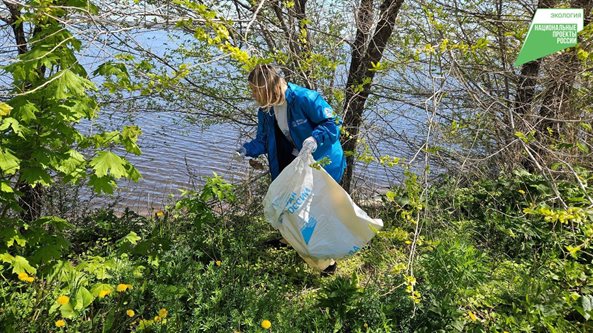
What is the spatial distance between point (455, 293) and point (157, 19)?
227cm

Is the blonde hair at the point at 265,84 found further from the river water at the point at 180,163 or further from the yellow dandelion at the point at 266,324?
the river water at the point at 180,163

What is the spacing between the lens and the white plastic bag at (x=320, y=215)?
2.87m

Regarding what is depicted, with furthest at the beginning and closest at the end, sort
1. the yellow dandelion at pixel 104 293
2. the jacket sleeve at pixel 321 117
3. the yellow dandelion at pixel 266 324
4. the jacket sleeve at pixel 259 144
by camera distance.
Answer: the jacket sleeve at pixel 259 144
the jacket sleeve at pixel 321 117
the yellow dandelion at pixel 104 293
the yellow dandelion at pixel 266 324

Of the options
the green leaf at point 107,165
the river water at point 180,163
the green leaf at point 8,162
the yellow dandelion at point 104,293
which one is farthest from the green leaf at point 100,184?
the river water at point 180,163

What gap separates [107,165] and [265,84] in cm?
105

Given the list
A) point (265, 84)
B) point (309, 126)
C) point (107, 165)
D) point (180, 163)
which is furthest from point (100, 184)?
point (180, 163)

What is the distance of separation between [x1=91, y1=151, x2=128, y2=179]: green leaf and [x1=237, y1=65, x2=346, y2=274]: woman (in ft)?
3.07

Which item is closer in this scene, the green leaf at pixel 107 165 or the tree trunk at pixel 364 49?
the green leaf at pixel 107 165

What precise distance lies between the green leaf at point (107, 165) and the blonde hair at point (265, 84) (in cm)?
92

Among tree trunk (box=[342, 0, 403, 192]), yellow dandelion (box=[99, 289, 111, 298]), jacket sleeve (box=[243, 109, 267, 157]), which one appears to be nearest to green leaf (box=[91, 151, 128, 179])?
yellow dandelion (box=[99, 289, 111, 298])

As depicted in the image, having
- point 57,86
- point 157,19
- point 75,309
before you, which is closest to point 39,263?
point 75,309

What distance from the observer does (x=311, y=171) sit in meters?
2.91

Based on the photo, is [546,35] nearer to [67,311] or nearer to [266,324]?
[266,324]

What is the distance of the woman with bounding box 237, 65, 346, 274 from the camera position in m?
2.86
